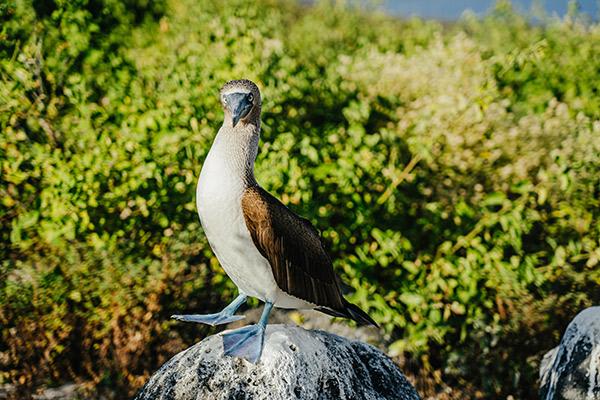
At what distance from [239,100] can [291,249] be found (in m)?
0.75

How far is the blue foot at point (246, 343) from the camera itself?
135 inches

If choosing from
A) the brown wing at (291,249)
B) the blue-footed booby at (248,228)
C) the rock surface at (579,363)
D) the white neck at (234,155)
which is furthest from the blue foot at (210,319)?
the rock surface at (579,363)

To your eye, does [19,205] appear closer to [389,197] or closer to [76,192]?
[76,192]

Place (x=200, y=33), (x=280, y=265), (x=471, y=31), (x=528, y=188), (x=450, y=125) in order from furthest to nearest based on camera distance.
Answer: (x=471, y=31) < (x=200, y=33) < (x=450, y=125) < (x=528, y=188) < (x=280, y=265)

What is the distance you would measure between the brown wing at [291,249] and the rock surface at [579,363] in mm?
1683

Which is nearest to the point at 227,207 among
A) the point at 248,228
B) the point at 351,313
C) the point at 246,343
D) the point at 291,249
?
the point at 248,228

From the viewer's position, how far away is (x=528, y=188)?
228 inches

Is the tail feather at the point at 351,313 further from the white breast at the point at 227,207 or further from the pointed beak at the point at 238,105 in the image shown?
the pointed beak at the point at 238,105

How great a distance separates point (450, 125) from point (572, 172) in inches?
43.5

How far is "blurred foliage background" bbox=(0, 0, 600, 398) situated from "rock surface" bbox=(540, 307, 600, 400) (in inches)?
39.9

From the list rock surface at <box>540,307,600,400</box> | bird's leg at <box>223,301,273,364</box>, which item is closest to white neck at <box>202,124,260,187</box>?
bird's leg at <box>223,301,273,364</box>

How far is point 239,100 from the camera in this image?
330 centimetres

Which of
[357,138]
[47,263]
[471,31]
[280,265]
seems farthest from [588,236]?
[471,31]

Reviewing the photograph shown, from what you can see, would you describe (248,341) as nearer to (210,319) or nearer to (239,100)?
Answer: (210,319)
